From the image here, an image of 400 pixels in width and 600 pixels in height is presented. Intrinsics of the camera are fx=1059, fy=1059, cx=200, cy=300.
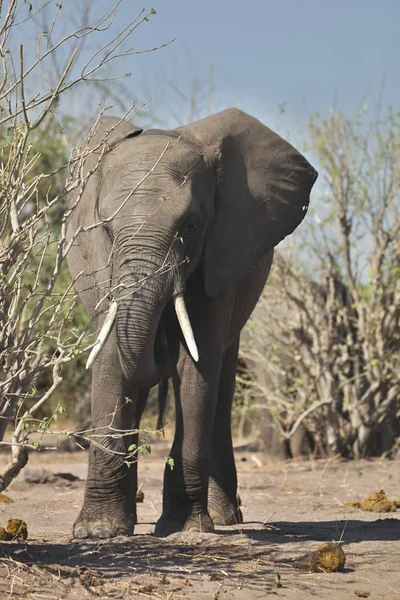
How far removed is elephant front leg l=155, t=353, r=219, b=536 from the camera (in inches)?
247

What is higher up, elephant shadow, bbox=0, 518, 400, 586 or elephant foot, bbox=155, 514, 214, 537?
elephant foot, bbox=155, 514, 214, 537

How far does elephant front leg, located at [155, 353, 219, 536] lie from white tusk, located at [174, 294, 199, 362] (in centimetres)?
23

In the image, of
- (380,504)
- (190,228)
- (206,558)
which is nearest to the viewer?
(206,558)

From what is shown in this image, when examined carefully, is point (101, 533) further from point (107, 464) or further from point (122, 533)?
point (107, 464)

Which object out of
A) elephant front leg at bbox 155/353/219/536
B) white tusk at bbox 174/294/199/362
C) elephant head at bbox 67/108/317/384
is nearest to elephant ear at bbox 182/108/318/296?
elephant head at bbox 67/108/317/384

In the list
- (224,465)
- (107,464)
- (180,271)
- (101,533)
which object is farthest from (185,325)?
(224,465)

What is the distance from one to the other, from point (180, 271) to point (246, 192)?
118 cm

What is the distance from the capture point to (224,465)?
7637 millimetres

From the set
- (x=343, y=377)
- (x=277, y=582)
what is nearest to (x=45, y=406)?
(x=343, y=377)

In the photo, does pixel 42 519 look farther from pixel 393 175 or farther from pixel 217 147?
pixel 393 175

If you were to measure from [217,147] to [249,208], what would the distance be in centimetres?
47

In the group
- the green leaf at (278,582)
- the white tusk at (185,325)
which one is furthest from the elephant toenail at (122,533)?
the green leaf at (278,582)

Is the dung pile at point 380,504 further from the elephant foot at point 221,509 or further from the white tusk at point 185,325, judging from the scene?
the white tusk at point 185,325

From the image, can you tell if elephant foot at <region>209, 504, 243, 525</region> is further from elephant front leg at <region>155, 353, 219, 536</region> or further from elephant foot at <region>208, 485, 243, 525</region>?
elephant front leg at <region>155, 353, 219, 536</region>
